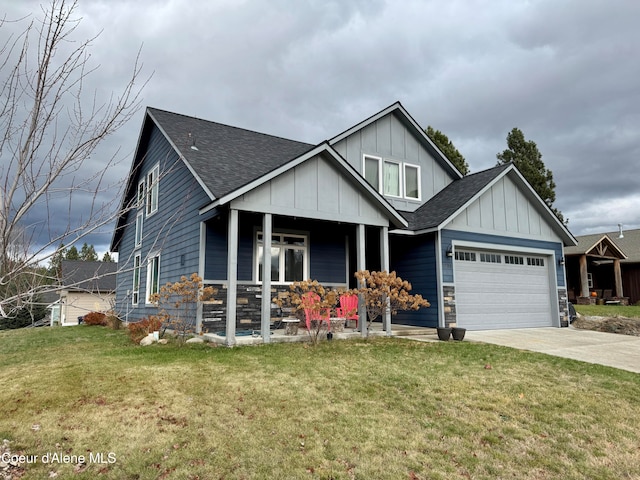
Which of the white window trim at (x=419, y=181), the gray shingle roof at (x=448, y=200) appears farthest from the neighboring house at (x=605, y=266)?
the white window trim at (x=419, y=181)

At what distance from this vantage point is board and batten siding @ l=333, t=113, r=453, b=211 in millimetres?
13016

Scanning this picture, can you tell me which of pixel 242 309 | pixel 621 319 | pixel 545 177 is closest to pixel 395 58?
pixel 242 309

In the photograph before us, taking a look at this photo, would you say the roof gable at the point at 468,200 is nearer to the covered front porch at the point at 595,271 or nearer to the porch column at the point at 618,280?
the covered front porch at the point at 595,271

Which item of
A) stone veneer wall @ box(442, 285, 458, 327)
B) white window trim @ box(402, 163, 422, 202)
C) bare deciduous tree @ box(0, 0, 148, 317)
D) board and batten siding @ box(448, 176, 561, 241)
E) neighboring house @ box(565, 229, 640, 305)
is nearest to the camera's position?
bare deciduous tree @ box(0, 0, 148, 317)

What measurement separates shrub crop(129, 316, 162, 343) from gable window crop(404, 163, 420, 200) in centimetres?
853

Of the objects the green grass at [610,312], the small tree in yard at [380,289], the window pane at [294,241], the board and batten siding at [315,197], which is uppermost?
the board and batten siding at [315,197]

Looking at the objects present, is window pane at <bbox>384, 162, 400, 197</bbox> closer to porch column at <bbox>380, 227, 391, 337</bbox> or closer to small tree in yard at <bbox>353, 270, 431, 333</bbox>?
porch column at <bbox>380, 227, 391, 337</bbox>

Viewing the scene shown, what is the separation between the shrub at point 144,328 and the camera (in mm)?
9562

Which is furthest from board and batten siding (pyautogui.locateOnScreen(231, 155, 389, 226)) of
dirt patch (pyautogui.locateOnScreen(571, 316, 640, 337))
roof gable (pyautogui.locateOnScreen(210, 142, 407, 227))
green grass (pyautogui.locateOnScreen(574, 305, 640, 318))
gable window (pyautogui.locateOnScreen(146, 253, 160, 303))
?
green grass (pyautogui.locateOnScreen(574, 305, 640, 318))

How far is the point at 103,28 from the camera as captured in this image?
294 cm

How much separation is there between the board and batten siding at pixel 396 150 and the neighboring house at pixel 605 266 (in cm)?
1281

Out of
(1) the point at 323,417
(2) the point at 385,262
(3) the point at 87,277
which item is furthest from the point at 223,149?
(1) the point at 323,417

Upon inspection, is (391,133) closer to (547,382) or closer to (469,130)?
(547,382)

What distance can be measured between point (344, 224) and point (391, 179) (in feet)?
12.1
